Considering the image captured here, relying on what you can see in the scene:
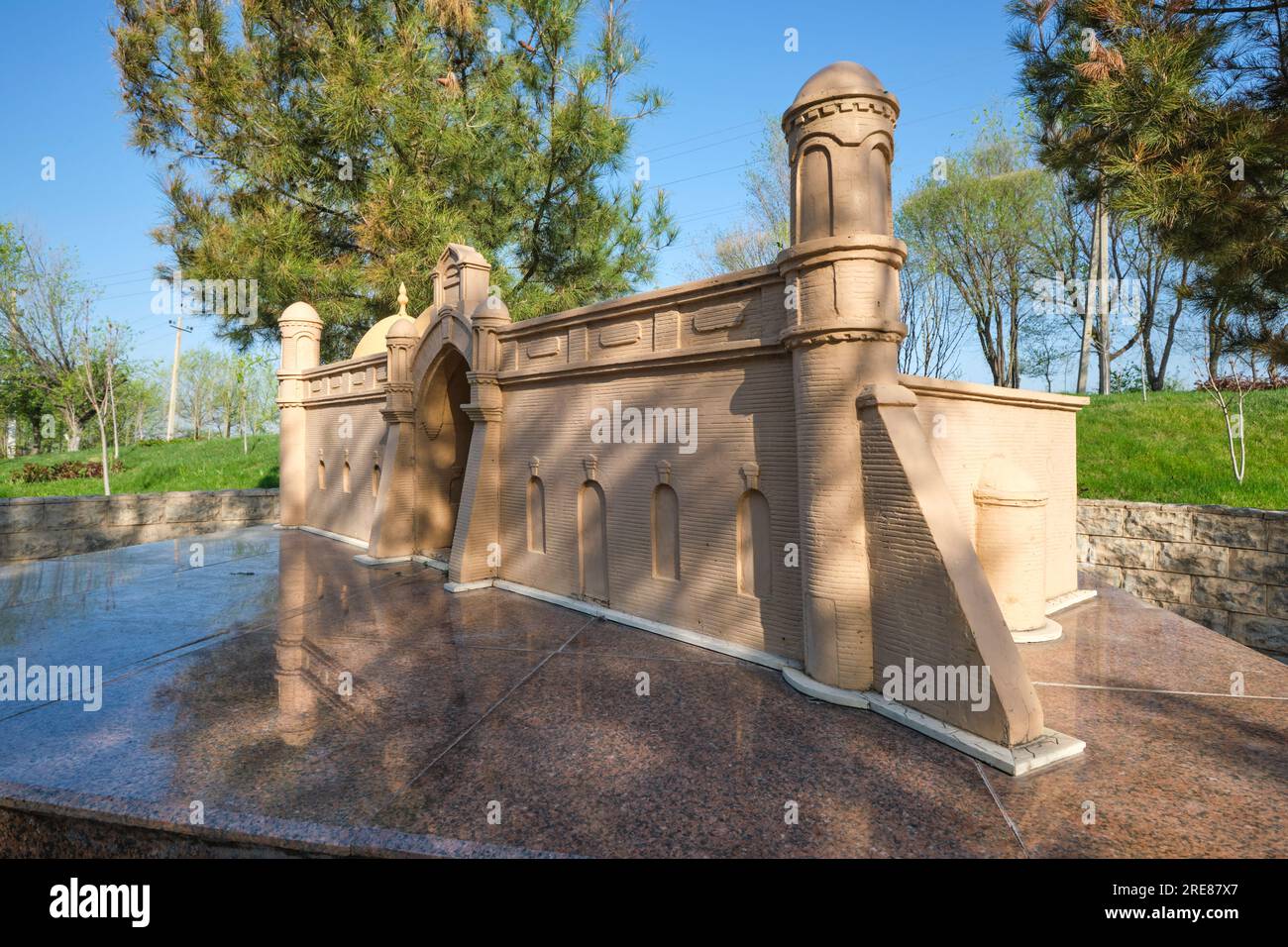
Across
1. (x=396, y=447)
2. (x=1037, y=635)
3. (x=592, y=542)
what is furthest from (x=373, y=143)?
(x=1037, y=635)

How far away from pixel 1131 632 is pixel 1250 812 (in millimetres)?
5010

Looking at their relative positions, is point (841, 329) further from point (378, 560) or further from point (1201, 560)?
point (378, 560)

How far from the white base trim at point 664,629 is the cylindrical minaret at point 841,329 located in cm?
81

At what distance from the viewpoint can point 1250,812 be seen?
4441 millimetres

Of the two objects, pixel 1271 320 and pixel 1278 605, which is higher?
pixel 1271 320

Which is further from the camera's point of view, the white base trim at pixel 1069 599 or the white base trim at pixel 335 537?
the white base trim at pixel 335 537

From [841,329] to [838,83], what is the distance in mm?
2665

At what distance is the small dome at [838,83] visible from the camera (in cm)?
648

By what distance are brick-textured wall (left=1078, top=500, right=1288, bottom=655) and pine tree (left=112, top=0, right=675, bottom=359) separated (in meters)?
16.3

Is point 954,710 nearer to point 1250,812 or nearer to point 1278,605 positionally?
point 1250,812

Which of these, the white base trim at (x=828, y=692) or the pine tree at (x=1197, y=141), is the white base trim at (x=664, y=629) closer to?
the white base trim at (x=828, y=692)

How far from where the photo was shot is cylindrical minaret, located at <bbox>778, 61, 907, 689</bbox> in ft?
21.0

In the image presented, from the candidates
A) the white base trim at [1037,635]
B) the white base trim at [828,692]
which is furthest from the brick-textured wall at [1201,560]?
the white base trim at [828,692]
